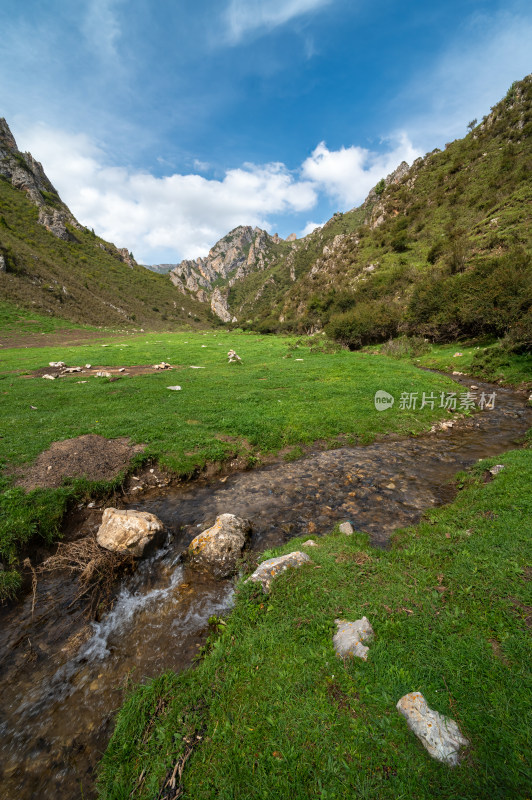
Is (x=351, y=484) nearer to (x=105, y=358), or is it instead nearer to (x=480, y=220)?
(x=105, y=358)

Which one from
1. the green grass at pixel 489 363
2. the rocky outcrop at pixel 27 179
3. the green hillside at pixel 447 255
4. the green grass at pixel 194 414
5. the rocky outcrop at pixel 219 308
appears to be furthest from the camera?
the rocky outcrop at pixel 219 308

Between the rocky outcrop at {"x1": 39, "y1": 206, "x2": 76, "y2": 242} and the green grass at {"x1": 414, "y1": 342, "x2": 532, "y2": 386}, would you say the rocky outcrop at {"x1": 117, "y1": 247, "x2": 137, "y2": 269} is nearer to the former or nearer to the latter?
the rocky outcrop at {"x1": 39, "y1": 206, "x2": 76, "y2": 242}

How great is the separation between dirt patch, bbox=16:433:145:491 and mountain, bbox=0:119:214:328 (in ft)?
229

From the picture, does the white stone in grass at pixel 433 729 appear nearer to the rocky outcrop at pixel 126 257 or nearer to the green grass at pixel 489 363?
the green grass at pixel 489 363

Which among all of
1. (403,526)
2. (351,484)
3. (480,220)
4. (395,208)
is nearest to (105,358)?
(351,484)

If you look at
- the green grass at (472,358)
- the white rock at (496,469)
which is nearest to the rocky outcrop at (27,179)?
the green grass at (472,358)

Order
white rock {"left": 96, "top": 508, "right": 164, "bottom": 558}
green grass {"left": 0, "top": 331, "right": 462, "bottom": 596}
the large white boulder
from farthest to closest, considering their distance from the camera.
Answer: green grass {"left": 0, "top": 331, "right": 462, "bottom": 596}
white rock {"left": 96, "top": 508, "right": 164, "bottom": 558}
the large white boulder

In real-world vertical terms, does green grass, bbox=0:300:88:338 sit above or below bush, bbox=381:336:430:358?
above

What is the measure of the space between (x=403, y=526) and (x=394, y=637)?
14.1 ft

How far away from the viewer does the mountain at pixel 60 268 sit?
71125mm

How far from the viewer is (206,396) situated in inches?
755

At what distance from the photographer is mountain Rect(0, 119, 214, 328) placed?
71.1 meters

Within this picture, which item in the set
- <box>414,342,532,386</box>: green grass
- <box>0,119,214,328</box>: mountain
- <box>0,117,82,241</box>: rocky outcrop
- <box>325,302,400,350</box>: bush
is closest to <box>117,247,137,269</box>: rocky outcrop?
<box>0,119,214,328</box>: mountain

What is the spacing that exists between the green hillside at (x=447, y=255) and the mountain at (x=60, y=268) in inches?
2139
